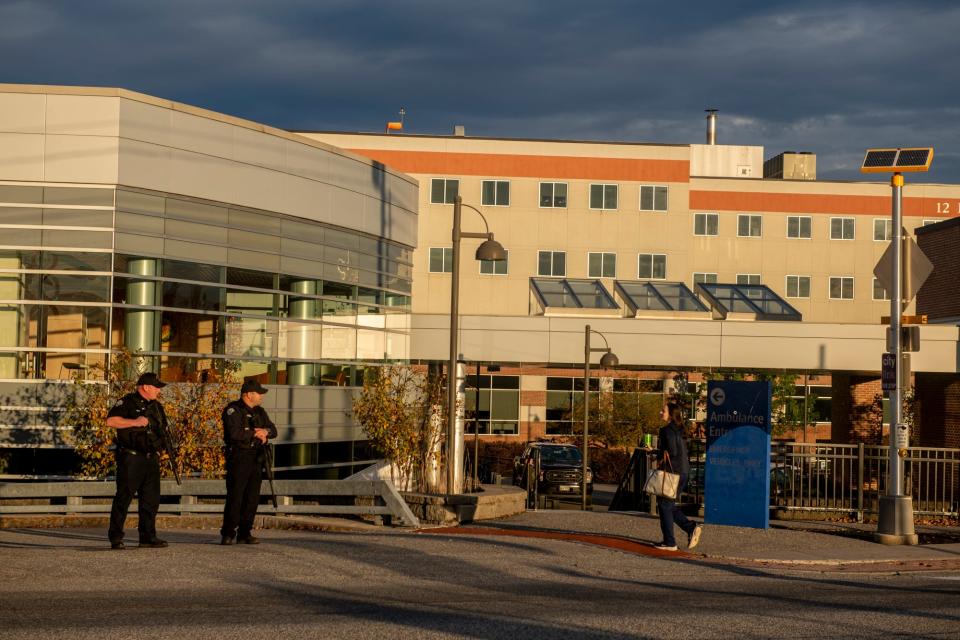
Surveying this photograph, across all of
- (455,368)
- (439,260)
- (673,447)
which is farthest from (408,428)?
(439,260)

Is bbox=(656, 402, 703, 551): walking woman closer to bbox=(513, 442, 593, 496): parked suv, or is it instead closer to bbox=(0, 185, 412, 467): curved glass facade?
bbox=(0, 185, 412, 467): curved glass facade

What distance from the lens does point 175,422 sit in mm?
20422

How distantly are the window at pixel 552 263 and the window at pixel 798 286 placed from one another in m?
14.1

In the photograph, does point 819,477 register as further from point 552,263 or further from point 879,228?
point 879,228

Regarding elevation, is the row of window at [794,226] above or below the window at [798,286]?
above

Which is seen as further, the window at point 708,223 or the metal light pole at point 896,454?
the window at point 708,223

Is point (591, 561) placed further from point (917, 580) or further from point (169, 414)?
point (169, 414)

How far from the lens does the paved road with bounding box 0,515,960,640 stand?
31.0ft

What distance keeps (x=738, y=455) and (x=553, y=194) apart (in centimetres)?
4035

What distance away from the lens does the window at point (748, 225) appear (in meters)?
66.1

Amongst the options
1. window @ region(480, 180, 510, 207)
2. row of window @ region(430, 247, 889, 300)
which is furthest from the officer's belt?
window @ region(480, 180, 510, 207)

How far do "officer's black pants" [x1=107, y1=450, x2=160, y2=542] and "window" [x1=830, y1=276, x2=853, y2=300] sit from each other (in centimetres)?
5729

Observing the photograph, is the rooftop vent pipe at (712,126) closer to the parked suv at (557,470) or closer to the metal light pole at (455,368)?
the parked suv at (557,470)

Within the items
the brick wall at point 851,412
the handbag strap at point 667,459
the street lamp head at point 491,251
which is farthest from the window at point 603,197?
the handbag strap at point 667,459
